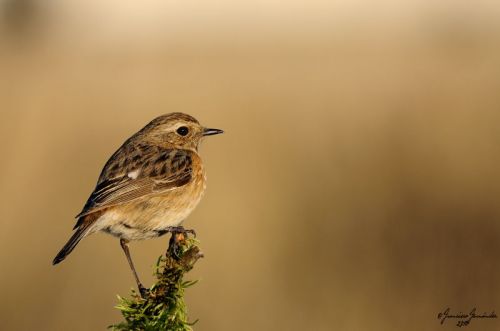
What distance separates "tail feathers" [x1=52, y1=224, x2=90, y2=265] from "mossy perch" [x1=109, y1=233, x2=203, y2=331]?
1293 millimetres

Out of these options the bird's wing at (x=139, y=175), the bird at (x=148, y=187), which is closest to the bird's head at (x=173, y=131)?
the bird at (x=148, y=187)

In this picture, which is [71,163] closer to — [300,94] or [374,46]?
[300,94]

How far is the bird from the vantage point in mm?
5559

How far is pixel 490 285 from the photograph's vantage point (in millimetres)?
8516

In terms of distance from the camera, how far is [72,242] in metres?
5.13

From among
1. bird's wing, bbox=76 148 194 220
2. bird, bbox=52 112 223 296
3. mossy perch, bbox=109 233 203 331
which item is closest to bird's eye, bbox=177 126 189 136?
bird, bbox=52 112 223 296

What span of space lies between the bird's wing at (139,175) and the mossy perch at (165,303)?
71.1 inches

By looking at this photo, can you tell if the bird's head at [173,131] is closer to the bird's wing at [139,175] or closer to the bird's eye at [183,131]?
the bird's eye at [183,131]

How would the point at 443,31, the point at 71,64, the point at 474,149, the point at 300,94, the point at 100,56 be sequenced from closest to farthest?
the point at 474,149 < the point at 300,94 < the point at 71,64 < the point at 100,56 < the point at 443,31

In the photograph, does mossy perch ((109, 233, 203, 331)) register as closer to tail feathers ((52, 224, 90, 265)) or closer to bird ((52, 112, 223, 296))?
tail feathers ((52, 224, 90, 265))

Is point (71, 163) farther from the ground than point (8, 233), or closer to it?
farther from the ground

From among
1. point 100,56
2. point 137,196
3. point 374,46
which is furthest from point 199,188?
point 374,46

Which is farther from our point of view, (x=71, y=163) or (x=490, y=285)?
(x=71, y=163)

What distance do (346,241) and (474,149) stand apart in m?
3.01
